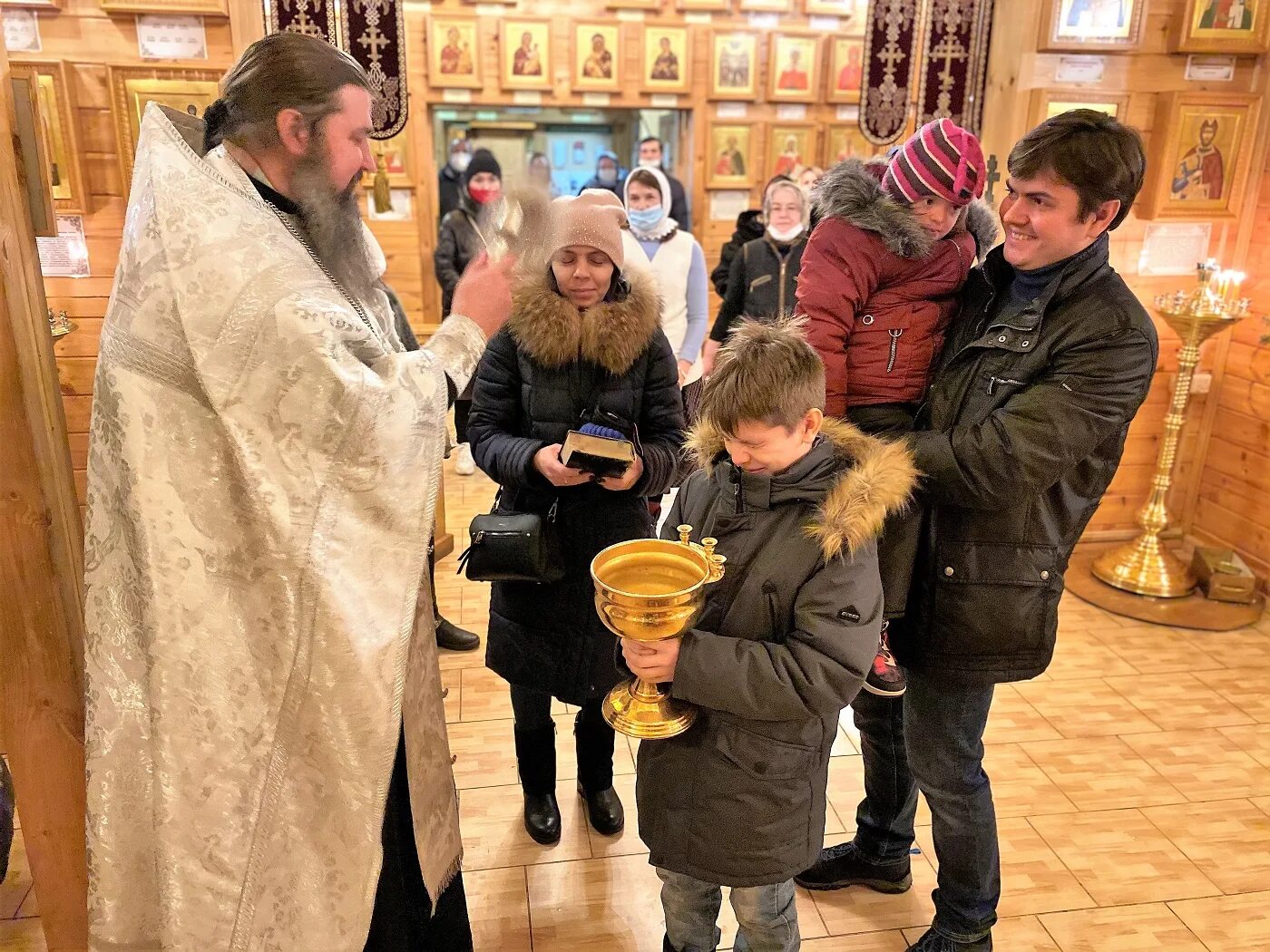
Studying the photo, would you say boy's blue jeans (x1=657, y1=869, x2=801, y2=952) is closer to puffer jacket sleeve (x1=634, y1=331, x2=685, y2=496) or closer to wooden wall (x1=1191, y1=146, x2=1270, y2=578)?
puffer jacket sleeve (x1=634, y1=331, x2=685, y2=496)

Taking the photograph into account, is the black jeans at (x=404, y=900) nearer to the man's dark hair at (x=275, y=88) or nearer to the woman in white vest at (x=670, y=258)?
the man's dark hair at (x=275, y=88)

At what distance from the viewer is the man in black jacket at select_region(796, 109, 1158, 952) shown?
1.65 metres

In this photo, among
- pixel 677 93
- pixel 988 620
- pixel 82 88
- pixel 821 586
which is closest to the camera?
pixel 821 586

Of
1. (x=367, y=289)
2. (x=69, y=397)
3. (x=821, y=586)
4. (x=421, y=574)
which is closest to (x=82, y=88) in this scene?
(x=69, y=397)

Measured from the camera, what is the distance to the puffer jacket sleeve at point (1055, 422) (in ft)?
5.39

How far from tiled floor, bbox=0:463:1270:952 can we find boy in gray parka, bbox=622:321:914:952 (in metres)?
0.73

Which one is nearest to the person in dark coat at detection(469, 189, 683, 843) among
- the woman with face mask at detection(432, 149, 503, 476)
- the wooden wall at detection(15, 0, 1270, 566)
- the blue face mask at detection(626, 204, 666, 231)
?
the woman with face mask at detection(432, 149, 503, 476)

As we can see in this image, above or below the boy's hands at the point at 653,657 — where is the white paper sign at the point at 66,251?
above

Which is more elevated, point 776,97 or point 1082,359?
point 776,97

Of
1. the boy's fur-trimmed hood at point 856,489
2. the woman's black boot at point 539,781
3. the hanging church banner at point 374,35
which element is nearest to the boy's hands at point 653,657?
the boy's fur-trimmed hood at point 856,489

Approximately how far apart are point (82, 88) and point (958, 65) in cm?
340

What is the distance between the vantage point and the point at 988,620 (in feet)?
5.90

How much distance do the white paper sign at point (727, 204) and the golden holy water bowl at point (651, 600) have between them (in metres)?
6.44

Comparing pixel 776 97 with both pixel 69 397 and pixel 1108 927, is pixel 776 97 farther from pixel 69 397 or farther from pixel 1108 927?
pixel 1108 927
